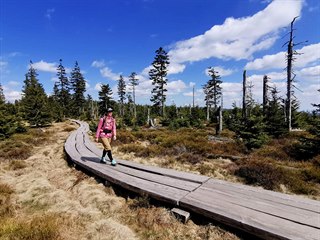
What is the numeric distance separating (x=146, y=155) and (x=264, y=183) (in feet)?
19.4

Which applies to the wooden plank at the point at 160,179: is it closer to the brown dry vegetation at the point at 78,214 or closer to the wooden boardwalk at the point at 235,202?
the wooden boardwalk at the point at 235,202

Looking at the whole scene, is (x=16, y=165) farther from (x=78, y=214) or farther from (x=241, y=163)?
(x=241, y=163)

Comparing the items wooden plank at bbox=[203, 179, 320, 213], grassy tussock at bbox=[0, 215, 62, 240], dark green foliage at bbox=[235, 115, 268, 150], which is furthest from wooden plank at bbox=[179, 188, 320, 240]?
dark green foliage at bbox=[235, 115, 268, 150]

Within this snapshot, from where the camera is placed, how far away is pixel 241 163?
9.24 m

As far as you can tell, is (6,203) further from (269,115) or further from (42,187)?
(269,115)

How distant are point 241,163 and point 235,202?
16.5 feet

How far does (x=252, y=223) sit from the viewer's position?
3738 millimetres

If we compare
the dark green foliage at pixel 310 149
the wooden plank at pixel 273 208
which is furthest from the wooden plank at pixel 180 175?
the dark green foliage at pixel 310 149

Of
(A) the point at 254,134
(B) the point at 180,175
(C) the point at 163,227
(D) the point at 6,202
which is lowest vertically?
(D) the point at 6,202

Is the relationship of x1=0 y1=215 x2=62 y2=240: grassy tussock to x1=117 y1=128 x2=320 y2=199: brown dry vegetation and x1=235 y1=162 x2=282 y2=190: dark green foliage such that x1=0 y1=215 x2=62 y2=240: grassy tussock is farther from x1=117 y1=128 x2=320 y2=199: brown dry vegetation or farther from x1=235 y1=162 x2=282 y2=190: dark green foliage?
x1=235 y1=162 x2=282 y2=190: dark green foliage

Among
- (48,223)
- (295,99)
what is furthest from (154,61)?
(48,223)

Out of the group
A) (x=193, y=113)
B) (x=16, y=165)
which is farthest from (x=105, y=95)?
(x=16, y=165)

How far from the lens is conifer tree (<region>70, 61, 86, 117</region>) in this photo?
58.6 metres

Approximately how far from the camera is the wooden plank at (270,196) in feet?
14.1
